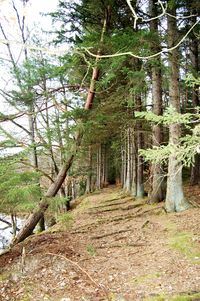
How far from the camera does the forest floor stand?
4.51 m

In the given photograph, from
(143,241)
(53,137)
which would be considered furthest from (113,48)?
(143,241)

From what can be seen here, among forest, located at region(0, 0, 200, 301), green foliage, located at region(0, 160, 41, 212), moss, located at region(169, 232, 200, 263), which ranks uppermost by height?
forest, located at region(0, 0, 200, 301)

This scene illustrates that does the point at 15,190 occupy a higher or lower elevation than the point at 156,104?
lower

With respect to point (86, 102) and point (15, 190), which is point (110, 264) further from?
point (86, 102)

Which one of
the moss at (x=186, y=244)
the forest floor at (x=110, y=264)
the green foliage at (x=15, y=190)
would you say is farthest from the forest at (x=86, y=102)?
the moss at (x=186, y=244)

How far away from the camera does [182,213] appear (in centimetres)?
847

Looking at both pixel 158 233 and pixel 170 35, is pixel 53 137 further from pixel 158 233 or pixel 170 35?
pixel 170 35

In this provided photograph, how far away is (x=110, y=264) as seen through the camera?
18.4 ft

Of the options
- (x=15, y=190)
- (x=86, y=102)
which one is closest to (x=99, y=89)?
(x=86, y=102)

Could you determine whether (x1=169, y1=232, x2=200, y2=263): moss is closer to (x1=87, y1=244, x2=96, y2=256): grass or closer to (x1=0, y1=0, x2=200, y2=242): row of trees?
(x1=0, y1=0, x2=200, y2=242): row of trees

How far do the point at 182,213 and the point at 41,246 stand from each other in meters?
4.28

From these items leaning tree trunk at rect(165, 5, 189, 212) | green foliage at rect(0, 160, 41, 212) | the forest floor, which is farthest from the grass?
leaning tree trunk at rect(165, 5, 189, 212)

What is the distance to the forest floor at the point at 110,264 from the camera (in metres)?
4.51

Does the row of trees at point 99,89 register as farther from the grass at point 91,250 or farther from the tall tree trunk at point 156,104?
the grass at point 91,250
